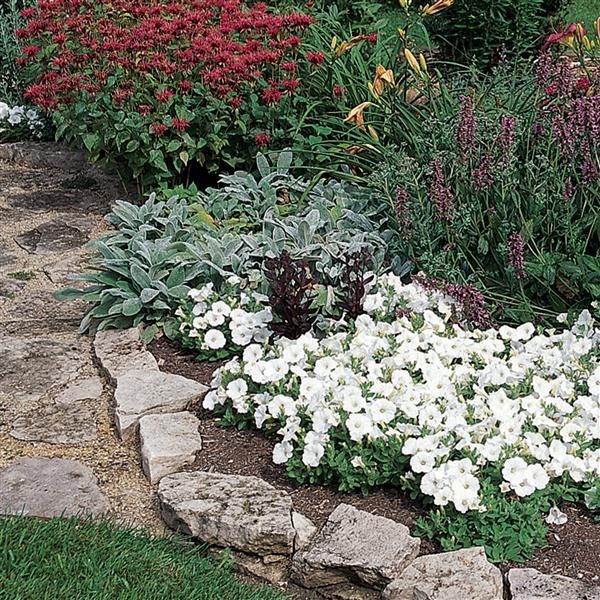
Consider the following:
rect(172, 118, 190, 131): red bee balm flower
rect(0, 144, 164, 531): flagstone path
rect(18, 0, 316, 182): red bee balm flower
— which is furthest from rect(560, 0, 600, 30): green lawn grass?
rect(172, 118, 190, 131): red bee balm flower

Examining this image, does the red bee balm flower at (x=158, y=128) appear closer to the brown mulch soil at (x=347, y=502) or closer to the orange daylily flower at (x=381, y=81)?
the orange daylily flower at (x=381, y=81)

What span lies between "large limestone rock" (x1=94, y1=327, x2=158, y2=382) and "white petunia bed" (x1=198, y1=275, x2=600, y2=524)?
0.42m

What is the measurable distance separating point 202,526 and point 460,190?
192 cm

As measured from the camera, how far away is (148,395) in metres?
3.70

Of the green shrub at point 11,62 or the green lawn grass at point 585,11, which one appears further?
the green lawn grass at point 585,11

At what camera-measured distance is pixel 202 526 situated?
296 cm

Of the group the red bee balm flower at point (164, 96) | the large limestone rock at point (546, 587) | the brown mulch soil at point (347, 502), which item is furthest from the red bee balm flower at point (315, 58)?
the large limestone rock at point (546, 587)

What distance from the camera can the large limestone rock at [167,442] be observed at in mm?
3303

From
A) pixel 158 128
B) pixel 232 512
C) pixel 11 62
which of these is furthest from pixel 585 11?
pixel 232 512

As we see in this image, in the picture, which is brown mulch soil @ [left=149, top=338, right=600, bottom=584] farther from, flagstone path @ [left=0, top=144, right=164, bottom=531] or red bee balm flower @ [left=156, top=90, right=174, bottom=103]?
red bee balm flower @ [left=156, top=90, right=174, bottom=103]

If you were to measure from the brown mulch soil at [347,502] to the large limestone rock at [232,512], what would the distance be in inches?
4.0

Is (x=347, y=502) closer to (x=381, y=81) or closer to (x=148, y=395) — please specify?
(x=148, y=395)

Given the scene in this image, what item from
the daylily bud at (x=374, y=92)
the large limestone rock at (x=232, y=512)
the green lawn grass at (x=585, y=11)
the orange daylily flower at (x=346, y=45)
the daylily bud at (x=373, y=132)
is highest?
the orange daylily flower at (x=346, y=45)

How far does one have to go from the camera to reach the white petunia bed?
2.97m
